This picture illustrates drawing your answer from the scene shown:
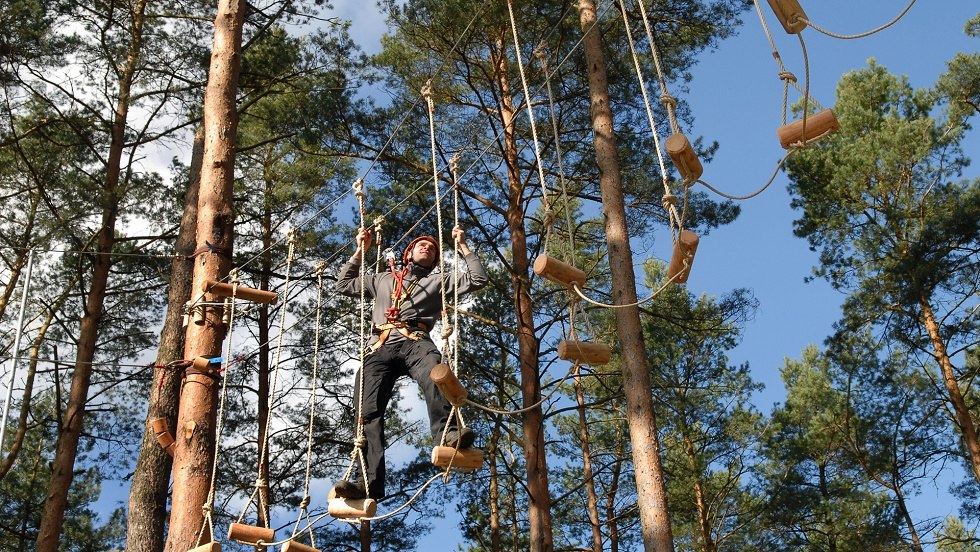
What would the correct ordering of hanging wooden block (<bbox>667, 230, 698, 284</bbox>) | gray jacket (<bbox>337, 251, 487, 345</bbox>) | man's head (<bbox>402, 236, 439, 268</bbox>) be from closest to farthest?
1. hanging wooden block (<bbox>667, 230, 698, 284</bbox>)
2. gray jacket (<bbox>337, 251, 487, 345</bbox>)
3. man's head (<bbox>402, 236, 439, 268</bbox>)

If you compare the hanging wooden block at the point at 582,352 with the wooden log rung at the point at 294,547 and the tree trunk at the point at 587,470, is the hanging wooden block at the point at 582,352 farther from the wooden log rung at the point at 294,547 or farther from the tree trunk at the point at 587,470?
the tree trunk at the point at 587,470

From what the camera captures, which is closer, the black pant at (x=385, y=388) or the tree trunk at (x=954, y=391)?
the black pant at (x=385, y=388)

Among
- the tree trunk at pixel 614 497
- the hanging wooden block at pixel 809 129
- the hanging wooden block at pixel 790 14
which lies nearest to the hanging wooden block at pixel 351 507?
the hanging wooden block at pixel 809 129

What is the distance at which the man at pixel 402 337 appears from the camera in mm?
4645

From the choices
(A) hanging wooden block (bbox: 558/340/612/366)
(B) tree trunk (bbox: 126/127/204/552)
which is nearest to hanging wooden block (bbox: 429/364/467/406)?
(A) hanging wooden block (bbox: 558/340/612/366)

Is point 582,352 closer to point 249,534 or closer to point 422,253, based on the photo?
point 422,253

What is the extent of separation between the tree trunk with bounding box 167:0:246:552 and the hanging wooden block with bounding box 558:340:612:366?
6.40 ft

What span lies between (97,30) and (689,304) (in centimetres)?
676

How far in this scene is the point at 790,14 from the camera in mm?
3713

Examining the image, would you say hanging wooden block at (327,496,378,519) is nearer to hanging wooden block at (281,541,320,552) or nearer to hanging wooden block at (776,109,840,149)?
hanging wooden block at (281,541,320,552)

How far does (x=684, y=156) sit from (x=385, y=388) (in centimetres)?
188

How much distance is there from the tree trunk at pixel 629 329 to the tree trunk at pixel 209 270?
228 centimetres

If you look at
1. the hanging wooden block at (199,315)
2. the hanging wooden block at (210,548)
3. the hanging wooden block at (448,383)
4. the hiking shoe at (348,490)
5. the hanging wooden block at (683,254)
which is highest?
the hanging wooden block at (199,315)

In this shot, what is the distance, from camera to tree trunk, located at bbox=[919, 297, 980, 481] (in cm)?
1006
